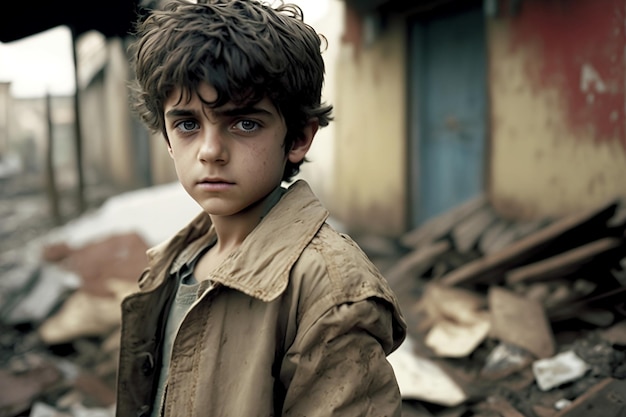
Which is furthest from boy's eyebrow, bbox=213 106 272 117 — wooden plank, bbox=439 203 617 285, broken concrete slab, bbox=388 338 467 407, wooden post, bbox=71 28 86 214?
wooden post, bbox=71 28 86 214

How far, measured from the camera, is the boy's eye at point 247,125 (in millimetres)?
1506

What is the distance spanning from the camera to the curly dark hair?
4.79ft

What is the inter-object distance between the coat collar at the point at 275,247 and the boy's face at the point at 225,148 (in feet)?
0.26

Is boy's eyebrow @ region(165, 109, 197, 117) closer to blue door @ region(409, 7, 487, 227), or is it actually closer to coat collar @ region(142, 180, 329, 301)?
coat collar @ region(142, 180, 329, 301)

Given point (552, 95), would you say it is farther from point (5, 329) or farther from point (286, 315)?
point (5, 329)

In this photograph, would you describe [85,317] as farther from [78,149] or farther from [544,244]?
[544,244]

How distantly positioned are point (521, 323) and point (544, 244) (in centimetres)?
62

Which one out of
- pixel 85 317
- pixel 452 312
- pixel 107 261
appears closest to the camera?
pixel 452 312

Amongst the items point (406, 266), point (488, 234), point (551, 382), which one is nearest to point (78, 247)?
point (406, 266)

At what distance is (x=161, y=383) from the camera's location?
6.01 ft

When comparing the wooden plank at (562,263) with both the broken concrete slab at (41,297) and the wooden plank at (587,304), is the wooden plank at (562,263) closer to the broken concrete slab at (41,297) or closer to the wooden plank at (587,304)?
the wooden plank at (587,304)

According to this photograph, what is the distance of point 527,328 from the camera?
4.07 m

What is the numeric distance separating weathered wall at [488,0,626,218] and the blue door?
469mm

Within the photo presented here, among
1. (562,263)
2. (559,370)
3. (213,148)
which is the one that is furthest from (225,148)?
(562,263)
